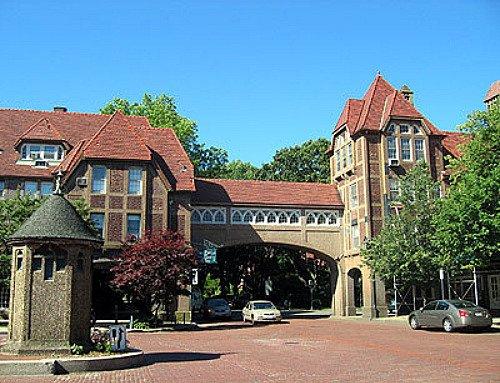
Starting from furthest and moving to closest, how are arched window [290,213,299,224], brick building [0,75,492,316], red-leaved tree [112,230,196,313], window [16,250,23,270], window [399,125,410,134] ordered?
arched window [290,213,299,224], window [399,125,410,134], brick building [0,75,492,316], red-leaved tree [112,230,196,313], window [16,250,23,270]

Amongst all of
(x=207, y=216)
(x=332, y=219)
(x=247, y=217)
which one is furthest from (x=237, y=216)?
(x=332, y=219)

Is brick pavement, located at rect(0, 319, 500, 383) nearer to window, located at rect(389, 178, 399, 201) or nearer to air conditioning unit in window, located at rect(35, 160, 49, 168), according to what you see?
window, located at rect(389, 178, 399, 201)

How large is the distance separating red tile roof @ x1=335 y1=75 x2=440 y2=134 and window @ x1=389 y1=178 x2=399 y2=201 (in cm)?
371

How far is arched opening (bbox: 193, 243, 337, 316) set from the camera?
57.8 m

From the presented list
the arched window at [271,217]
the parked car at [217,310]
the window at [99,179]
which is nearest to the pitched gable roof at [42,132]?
the window at [99,179]

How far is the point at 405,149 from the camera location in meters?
41.8

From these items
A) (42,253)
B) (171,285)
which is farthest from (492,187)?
(42,253)

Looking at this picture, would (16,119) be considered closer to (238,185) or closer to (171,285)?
(238,185)

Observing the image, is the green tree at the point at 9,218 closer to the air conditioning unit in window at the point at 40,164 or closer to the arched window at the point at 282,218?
the air conditioning unit in window at the point at 40,164

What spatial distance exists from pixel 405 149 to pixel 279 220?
10071 millimetres

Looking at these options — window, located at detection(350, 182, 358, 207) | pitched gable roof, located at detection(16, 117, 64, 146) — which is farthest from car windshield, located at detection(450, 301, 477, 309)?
pitched gable roof, located at detection(16, 117, 64, 146)

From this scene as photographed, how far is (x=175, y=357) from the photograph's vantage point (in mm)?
16938

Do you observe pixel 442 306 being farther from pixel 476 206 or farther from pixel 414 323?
pixel 476 206

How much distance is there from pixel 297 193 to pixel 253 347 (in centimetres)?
2489
